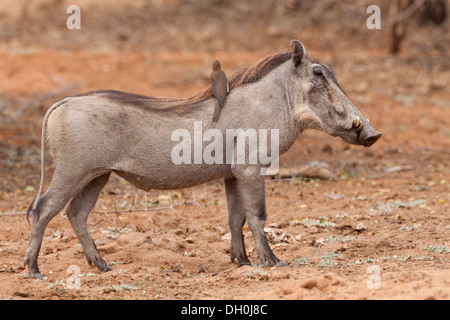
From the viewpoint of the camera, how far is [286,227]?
6.18m

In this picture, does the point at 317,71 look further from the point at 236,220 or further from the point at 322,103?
the point at 236,220

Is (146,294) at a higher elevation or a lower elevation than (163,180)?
lower

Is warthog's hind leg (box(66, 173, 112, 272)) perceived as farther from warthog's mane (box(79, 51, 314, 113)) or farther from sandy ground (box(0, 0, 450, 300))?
warthog's mane (box(79, 51, 314, 113))

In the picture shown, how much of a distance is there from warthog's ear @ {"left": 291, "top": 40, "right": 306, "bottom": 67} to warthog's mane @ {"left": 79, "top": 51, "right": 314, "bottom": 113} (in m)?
0.10

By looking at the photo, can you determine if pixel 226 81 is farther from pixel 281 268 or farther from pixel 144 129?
pixel 281 268

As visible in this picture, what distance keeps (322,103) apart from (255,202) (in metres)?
0.86

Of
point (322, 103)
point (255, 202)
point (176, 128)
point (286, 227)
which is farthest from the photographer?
point (286, 227)

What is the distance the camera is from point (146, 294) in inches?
167

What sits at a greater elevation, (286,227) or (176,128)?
(176,128)

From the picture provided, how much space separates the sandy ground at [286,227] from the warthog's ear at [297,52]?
67cm

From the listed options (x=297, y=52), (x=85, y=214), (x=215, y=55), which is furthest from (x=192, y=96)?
(x=215, y=55)

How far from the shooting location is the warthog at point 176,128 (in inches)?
183
